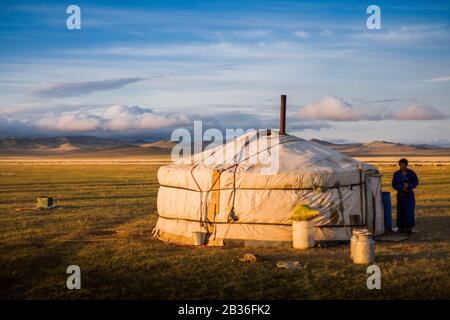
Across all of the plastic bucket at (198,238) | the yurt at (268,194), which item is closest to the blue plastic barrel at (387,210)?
the yurt at (268,194)

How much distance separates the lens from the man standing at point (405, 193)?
35.6 feet

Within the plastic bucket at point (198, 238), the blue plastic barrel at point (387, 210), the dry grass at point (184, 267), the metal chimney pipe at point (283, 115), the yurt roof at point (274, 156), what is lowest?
the dry grass at point (184, 267)

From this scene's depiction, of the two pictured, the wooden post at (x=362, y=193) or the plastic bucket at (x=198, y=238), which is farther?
the wooden post at (x=362, y=193)

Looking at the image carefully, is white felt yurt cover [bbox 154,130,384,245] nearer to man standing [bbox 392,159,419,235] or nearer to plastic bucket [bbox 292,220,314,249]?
plastic bucket [bbox 292,220,314,249]

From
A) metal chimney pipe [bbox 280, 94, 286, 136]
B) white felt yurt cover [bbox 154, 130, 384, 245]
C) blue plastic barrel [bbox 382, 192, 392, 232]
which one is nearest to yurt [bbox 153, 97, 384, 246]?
white felt yurt cover [bbox 154, 130, 384, 245]

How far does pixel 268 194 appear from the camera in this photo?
9812mm

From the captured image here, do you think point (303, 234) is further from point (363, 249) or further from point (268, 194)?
point (363, 249)

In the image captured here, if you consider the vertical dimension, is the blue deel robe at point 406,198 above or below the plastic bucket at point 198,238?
above

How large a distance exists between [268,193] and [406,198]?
294 cm

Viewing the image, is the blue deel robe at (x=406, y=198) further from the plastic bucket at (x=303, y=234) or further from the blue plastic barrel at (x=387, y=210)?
the plastic bucket at (x=303, y=234)

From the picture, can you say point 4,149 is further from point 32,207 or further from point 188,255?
point 188,255

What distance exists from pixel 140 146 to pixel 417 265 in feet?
425

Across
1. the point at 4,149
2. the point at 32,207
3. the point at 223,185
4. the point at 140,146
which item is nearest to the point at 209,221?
the point at 223,185

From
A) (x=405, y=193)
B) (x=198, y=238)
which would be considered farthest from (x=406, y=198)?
(x=198, y=238)
